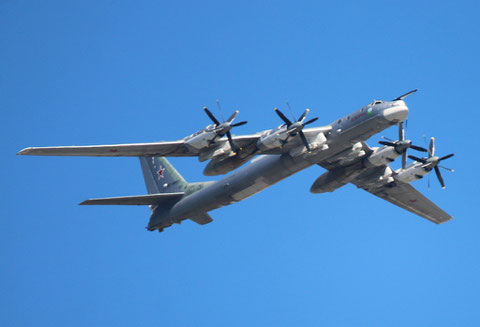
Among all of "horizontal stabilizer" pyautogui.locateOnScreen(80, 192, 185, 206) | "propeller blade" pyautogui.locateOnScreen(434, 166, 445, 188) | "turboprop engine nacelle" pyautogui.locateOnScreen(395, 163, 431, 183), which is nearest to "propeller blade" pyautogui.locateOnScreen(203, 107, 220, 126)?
"horizontal stabilizer" pyautogui.locateOnScreen(80, 192, 185, 206)

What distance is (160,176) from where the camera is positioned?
184ft

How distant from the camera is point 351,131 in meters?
42.9

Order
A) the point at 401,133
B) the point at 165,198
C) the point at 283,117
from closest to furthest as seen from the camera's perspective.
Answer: the point at 283,117, the point at 401,133, the point at 165,198

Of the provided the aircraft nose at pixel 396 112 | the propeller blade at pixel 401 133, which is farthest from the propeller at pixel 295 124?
the propeller blade at pixel 401 133

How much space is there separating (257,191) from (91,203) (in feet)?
36.8

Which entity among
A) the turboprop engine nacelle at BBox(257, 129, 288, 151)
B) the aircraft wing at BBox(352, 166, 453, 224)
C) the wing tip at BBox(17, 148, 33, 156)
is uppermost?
the wing tip at BBox(17, 148, 33, 156)

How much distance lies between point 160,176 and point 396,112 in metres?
22.0

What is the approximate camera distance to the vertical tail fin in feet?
177

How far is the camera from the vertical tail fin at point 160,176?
54.0 metres

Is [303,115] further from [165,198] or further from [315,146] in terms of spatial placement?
[165,198]

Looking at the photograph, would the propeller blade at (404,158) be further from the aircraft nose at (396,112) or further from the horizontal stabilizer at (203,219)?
the horizontal stabilizer at (203,219)

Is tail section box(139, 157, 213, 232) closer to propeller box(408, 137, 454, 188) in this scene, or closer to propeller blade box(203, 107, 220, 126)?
propeller blade box(203, 107, 220, 126)

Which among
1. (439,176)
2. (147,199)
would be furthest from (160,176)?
(439,176)

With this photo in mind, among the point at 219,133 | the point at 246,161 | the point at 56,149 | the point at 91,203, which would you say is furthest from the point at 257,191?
the point at 56,149
